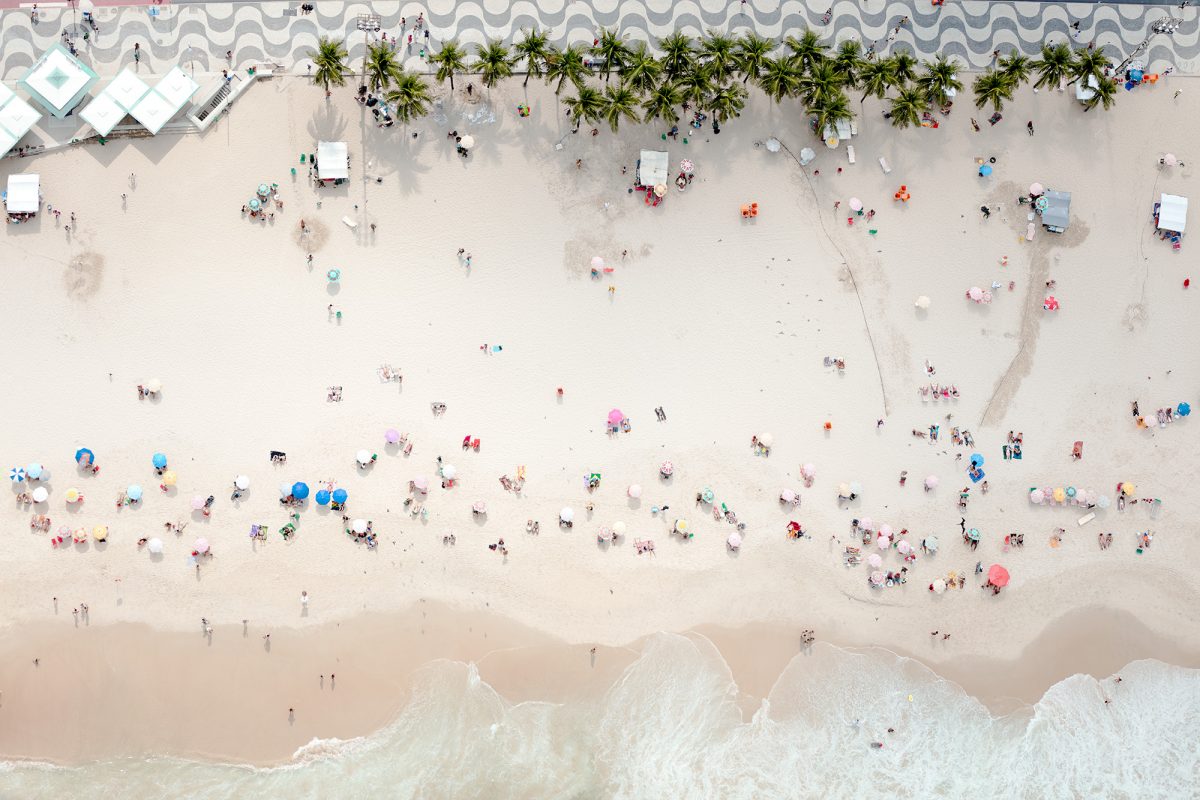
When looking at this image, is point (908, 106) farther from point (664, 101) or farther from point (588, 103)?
A: point (588, 103)

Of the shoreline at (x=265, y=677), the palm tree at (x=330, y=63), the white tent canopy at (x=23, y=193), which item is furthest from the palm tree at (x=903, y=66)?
the white tent canopy at (x=23, y=193)

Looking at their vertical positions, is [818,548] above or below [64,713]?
above

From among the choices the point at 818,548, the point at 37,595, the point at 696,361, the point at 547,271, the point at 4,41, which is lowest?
the point at 37,595

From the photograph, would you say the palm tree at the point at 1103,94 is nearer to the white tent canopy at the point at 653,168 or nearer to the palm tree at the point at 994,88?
the palm tree at the point at 994,88

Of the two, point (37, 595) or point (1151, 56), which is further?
point (1151, 56)

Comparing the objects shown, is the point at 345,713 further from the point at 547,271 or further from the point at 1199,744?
the point at 1199,744

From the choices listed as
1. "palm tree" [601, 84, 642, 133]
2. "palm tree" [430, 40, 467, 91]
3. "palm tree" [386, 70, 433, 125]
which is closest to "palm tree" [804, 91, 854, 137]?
"palm tree" [601, 84, 642, 133]

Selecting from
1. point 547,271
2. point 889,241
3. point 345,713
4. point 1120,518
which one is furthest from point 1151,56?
point 345,713

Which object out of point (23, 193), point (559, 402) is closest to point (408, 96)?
point (559, 402)
